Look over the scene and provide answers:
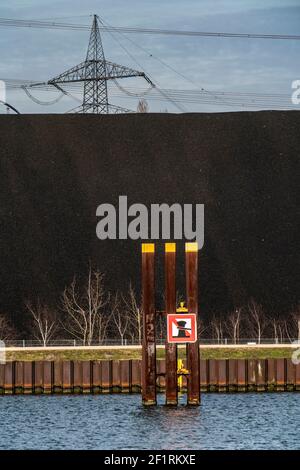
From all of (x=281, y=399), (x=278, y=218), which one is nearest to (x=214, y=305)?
(x=278, y=218)

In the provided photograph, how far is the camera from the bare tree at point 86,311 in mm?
87438

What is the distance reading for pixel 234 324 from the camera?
89.5m

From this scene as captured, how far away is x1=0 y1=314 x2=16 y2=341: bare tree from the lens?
295 ft

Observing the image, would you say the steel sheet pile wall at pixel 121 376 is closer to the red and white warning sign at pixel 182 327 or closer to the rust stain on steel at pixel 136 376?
the rust stain on steel at pixel 136 376

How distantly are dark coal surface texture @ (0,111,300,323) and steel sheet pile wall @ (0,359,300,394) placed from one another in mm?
30667

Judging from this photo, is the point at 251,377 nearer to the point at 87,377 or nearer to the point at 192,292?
the point at 87,377

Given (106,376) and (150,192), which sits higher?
(150,192)

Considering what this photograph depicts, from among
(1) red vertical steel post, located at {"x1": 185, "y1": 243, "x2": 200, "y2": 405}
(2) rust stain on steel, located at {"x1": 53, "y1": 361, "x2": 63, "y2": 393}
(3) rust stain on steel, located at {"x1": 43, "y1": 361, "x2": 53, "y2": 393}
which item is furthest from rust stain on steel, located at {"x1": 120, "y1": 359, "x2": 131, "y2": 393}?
(1) red vertical steel post, located at {"x1": 185, "y1": 243, "x2": 200, "y2": 405}

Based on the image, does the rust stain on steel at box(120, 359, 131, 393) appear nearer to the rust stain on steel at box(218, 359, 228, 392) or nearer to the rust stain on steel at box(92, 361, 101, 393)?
the rust stain on steel at box(92, 361, 101, 393)

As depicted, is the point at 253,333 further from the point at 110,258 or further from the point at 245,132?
the point at 245,132

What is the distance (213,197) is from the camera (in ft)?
370

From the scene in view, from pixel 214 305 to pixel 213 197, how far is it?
15.7 metres

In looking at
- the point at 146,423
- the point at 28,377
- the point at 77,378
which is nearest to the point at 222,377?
the point at 77,378

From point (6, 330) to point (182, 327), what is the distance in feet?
121
